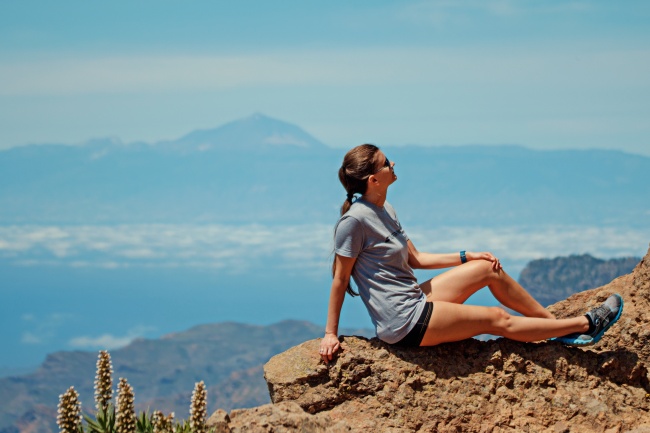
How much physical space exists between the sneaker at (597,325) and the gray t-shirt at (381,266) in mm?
1398

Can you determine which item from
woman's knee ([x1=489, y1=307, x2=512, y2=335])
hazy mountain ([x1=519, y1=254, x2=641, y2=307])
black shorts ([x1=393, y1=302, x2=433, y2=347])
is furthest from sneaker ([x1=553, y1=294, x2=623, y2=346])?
hazy mountain ([x1=519, y1=254, x2=641, y2=307])

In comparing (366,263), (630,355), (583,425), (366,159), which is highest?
(366,159)

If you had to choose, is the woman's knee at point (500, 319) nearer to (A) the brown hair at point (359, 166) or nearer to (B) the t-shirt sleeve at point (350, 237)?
(B) the t-shirt sleeve at point (350, 237)

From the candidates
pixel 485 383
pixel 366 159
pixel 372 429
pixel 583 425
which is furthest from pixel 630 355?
pixel 366 159

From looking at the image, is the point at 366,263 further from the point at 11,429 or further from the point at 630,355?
the point at 11,429

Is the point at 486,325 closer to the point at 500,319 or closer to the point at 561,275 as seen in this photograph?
the point at 500,319

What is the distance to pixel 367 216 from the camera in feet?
24.2

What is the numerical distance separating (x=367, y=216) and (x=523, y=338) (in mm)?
1738

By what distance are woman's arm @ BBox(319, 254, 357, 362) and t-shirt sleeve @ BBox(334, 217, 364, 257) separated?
0.19 feet

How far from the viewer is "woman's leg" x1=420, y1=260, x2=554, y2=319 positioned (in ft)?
24.9

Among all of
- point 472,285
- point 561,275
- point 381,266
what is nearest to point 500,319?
point 472,285

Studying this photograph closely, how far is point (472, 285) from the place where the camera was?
7629mm

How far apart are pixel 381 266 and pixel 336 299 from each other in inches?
18.4

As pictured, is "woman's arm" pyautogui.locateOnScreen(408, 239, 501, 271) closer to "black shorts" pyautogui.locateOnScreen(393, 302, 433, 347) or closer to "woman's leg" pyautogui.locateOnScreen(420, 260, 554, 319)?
"woman's leg" pyautogui.locateOnScreen(420, 260, 554, 319)
